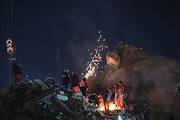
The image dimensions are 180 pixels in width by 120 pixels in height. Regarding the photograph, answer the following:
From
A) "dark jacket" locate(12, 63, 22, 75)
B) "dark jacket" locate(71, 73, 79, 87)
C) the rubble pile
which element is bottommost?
the rubble pile

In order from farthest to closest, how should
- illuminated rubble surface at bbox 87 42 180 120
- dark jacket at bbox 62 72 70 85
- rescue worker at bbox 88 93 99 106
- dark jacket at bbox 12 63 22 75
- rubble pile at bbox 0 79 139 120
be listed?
illuminated rubble surface at bbox 87 42 180 120
dark jacket at bbox 62 72 70 85
rescue worker at bbox 88 93 99 106
dark jacket at bbox 12 63 22 75
rubble pile at bbox 0 79 139 120

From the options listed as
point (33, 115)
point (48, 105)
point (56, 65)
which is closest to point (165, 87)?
point (48, 105)

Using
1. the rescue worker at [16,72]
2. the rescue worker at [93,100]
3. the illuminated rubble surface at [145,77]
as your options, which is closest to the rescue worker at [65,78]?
the rescue worker at [93,100]

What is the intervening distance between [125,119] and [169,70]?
6647mm

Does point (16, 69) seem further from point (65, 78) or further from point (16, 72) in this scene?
point (65, 78)

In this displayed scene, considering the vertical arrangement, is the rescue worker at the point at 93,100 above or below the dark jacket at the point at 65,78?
below

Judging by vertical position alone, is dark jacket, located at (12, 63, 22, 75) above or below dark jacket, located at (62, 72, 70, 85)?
above

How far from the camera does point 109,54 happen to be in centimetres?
1576

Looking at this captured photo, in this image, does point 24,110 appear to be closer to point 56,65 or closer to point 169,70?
point 169,70

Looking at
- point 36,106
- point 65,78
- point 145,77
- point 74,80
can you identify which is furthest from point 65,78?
point 145,77

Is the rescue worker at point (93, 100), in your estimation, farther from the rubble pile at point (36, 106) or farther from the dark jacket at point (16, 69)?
the dark jacket at point (16, 69)

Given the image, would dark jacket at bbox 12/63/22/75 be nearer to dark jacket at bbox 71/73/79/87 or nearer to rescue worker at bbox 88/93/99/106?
dark jacket at bbox 71/73/79/87

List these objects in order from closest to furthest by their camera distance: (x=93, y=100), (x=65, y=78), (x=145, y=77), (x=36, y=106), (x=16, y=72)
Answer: (x=36, y=106), (x=16, y=72), (x=93, y=100), (x=65, y=78), (x=145, y=77)

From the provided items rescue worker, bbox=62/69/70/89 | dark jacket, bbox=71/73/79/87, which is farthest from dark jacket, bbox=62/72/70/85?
dark jacket, bbox=71/73/79/87
